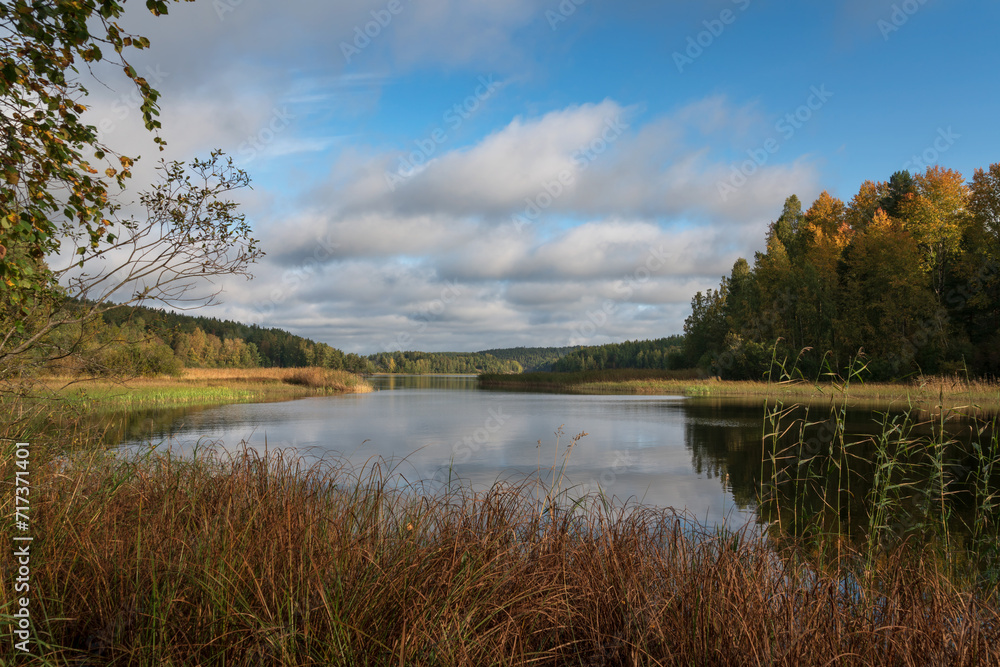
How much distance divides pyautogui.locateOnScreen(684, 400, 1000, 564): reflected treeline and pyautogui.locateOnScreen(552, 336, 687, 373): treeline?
93499 millimetres

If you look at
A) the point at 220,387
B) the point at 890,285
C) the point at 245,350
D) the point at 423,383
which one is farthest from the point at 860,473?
the point at 245,350

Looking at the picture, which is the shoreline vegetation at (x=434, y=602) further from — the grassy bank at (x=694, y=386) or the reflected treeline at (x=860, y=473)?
the grassy bank at (x=694, y=386)

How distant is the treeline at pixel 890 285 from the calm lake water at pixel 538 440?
406 inches

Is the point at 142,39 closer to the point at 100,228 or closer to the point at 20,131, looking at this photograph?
the point at 20,131

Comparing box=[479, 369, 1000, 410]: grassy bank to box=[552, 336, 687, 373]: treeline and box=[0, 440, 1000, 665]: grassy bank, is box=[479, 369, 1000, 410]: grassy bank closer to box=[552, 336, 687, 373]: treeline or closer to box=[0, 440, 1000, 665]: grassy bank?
box=[0, 440, 1000, 665]: grassy bank

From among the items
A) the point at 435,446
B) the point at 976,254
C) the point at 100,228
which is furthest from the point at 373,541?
the point at 976,254

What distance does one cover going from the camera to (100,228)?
422cm

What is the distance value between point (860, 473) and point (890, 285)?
102 feet

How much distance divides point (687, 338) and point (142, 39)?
6693 cm

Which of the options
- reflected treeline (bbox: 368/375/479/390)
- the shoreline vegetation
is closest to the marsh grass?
the shoreline vegetation

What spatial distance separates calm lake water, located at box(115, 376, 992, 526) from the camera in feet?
31.9

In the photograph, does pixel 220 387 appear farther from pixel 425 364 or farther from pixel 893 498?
pixel 425 364

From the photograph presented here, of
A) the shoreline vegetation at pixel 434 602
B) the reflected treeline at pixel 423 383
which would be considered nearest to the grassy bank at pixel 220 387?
the reflected treeline at pixel 423 383

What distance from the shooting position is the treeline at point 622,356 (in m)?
115
